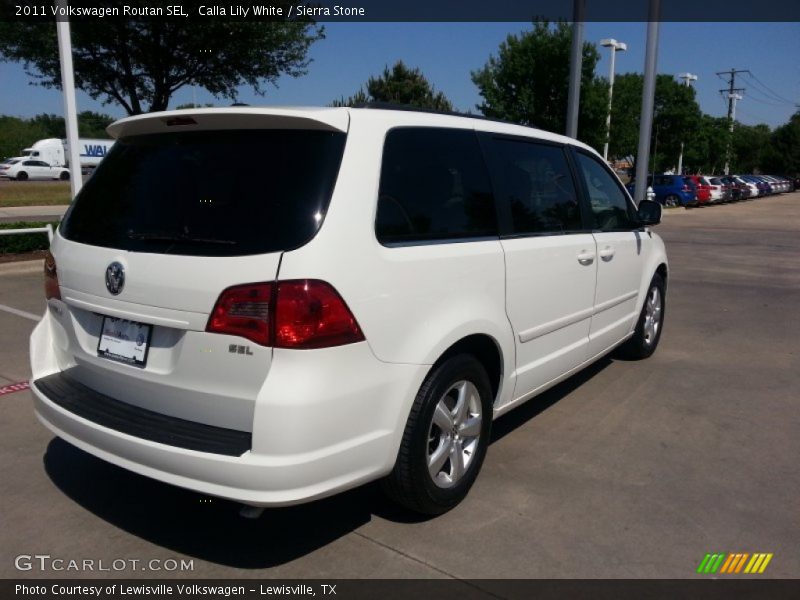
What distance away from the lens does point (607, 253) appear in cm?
473

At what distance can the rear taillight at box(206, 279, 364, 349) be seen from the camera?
2531 millimetres

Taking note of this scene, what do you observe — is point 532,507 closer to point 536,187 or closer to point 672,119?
point 536,187

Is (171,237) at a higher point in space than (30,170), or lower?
higher

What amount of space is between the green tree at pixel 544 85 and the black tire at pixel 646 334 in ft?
58.5

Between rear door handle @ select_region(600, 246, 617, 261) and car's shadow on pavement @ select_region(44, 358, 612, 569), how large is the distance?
2.23 m

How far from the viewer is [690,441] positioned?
4.27m

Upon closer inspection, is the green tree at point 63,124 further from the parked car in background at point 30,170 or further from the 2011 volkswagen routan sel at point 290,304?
the 2011 volkswagen routan sel at point 290,304

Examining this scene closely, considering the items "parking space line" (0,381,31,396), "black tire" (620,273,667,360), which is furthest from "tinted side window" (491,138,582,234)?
"parking space line" (0,381,31,396)

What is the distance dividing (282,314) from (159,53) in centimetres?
1355

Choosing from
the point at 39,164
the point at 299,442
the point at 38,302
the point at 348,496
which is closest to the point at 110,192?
the point at 299,442

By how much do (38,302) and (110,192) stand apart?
17.6 feet

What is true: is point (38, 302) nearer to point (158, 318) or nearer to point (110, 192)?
point (110, 192)

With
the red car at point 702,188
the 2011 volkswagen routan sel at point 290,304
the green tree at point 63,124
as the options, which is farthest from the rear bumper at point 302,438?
the green tree at point 63,124

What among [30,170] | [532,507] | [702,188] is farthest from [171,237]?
[30,170]
